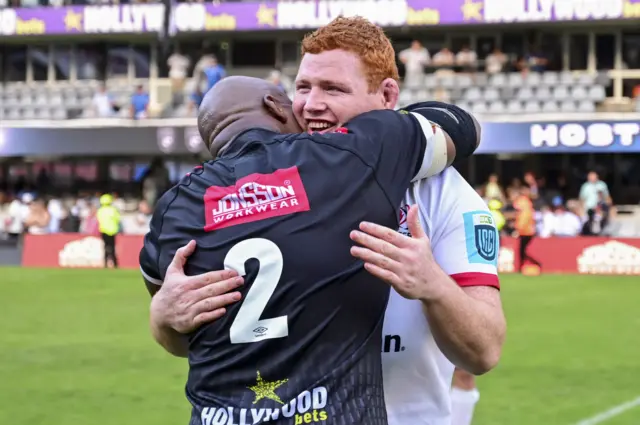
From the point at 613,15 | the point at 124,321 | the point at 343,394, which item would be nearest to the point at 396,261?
the point at 343,394

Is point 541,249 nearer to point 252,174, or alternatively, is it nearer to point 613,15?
point 613,15

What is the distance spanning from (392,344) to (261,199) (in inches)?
24.9

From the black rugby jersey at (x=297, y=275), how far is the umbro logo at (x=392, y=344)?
30 cm

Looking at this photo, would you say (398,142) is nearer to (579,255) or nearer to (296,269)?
(296,269)

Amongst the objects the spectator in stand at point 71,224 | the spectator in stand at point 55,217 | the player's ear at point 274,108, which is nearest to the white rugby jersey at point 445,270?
the player's ear at point 274,108

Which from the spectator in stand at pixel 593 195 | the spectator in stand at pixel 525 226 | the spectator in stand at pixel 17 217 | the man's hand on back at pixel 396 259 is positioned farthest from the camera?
the spectator in stand at pixel 17 217

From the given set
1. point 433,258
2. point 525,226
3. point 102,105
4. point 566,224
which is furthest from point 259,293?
point 102,105

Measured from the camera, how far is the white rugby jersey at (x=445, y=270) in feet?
8.98

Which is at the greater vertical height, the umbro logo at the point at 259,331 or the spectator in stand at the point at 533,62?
the spectator in stand at the point at 533,62

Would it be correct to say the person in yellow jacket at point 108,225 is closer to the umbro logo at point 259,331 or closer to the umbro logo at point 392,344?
the umbro logo at point 392,344

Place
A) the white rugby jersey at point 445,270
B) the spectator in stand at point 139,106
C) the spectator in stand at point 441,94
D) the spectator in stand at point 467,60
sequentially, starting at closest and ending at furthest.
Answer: the white rugby jersey at point 445,270 → the spectator in stand at point 441,94 → the spectator in stand at point 467,60 → the spectator in stand at point 139,106

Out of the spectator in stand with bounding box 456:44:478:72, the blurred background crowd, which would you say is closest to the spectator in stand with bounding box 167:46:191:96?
the blurred background crowd

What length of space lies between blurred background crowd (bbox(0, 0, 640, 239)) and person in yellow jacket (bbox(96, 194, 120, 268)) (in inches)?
135

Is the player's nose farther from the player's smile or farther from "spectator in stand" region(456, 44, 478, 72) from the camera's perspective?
"spectator in stand" region(456, 44, 478, 72)
